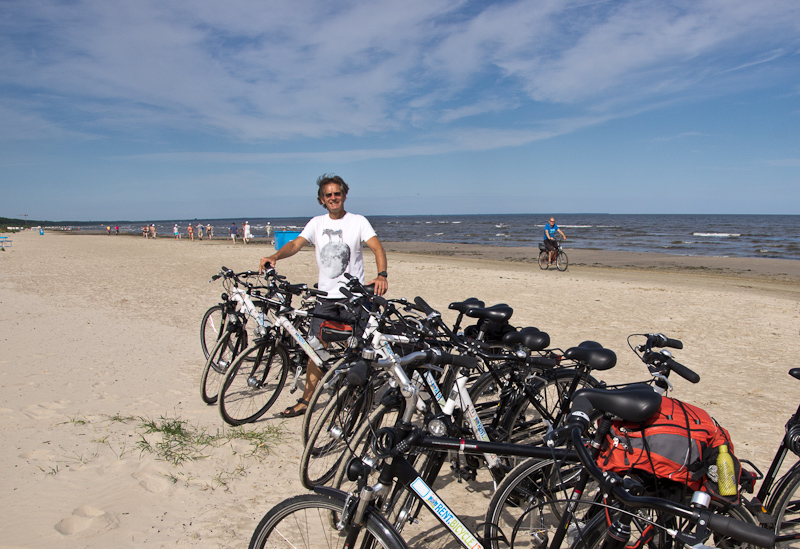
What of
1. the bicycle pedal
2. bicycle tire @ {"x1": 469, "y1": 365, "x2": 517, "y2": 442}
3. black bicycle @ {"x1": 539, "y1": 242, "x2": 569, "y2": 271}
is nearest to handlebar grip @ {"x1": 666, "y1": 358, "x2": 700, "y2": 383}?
bicycle tire @ {"x1": 469, "y1": 365, "x2": 517, "y2": 442}

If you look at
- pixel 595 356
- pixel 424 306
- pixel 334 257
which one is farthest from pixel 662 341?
pixel 334 257

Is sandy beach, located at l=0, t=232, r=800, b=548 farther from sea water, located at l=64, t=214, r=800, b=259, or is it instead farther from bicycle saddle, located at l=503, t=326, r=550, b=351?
sea water, located at l=64, t=214, r=800, b=259

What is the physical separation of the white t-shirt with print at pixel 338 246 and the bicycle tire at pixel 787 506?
3.17 m

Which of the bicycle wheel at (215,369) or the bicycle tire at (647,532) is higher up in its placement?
the bicycle tire at (647,532)

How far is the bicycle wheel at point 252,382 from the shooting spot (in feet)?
13.7

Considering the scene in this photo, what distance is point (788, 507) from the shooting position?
238 centimetres

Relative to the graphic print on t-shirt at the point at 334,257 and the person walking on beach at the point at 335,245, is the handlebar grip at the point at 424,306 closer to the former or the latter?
the person walking on beach at the point at 335,245

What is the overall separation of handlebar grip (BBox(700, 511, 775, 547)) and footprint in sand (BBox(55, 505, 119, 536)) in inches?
122

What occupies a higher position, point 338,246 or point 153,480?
point 338,246

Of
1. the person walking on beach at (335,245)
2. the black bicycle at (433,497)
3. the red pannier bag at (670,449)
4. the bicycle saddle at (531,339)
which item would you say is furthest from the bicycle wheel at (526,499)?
the person walking on beach at (335,245)

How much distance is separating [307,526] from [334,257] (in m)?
2.56

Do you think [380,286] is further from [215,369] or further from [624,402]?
[624,402]

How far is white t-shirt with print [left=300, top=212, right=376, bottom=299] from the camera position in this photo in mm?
4324

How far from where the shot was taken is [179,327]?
8.01m
